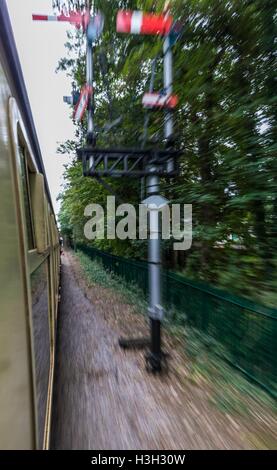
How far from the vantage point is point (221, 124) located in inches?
170

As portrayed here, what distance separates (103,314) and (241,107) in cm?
556

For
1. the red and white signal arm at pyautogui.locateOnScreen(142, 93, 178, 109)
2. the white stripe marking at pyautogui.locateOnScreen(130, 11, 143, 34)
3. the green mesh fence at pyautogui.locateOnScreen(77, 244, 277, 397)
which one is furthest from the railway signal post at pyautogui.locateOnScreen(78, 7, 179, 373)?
the green mesh fence at pyautogui.locateOnScreen(77, 244, 277, 397)

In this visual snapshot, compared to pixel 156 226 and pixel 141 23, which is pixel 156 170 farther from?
pixel 141 23

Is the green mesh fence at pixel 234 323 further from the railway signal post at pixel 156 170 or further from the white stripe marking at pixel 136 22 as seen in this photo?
the white stripe marking at pixel 136 22

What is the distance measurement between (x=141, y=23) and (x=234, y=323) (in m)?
4.11

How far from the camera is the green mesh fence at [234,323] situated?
313cm

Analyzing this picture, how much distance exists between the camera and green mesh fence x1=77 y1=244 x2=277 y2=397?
123 inches

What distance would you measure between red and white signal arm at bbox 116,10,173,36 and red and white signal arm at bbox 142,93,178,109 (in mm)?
789

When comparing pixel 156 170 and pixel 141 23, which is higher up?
pixel 141 23

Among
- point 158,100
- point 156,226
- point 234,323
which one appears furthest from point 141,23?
point 234,323

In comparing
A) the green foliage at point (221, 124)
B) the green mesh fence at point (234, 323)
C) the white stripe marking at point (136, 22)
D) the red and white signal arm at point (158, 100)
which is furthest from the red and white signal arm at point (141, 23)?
the green mesh fence at point (234, 323)

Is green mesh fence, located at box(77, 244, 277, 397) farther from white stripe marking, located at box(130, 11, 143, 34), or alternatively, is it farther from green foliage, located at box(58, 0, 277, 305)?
white stripe marking, located at box(130, 11, 143, 34)

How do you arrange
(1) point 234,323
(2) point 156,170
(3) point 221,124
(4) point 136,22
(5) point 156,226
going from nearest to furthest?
(4) point 136,22 → (1) point 234,323 → (5) point 156,226 → (2) point 156,170 → (3) point 221,124

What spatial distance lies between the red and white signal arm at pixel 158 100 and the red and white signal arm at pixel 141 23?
31.1 inches
